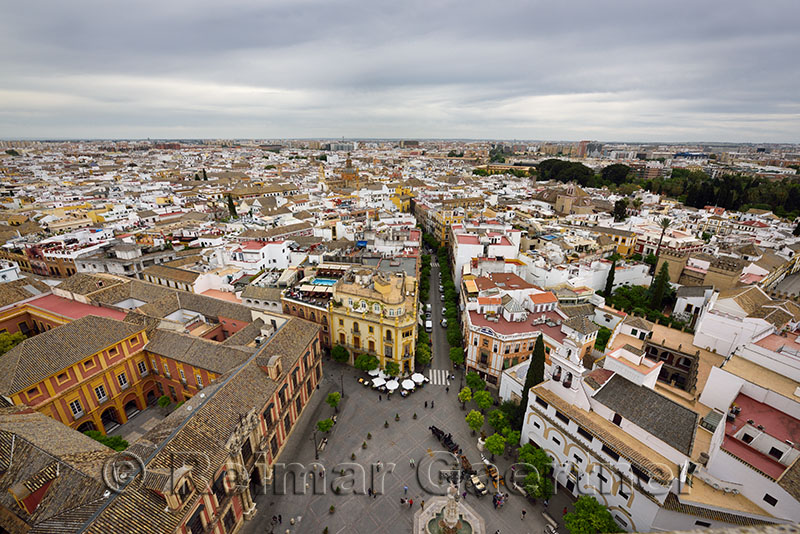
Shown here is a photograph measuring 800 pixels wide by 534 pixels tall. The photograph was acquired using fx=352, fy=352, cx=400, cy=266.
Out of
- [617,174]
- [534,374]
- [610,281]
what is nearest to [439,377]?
[534,374]

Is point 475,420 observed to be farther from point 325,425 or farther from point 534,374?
point 325,425

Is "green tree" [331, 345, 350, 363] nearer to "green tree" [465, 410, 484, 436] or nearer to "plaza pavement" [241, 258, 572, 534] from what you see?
"plaza pavement" [241, 258, 572, 534]

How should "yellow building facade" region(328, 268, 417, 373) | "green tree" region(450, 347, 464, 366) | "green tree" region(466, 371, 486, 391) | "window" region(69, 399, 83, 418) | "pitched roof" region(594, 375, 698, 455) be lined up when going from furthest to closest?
"green tree" region(450, 347, 464, 366) < "yellow building facade" region(328, 268, 417, 373) < "green tree" region(466, 371, 486, 391) < "window" region(69, 399, 83, 418) < "pitched roof" region(594, 375, 698, 455)

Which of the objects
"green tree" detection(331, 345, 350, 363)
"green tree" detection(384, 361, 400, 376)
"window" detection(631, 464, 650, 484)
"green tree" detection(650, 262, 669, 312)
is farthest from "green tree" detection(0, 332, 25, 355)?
"green tree" detection(650, 262, 669, 312)

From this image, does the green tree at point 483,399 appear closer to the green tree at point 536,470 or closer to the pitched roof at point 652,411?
the green tree at point 536,470

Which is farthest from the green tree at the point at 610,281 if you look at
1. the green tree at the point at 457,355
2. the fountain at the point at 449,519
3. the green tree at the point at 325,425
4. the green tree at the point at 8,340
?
the green tree at the point at 8,340

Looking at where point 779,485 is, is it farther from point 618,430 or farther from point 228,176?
point 228,176
